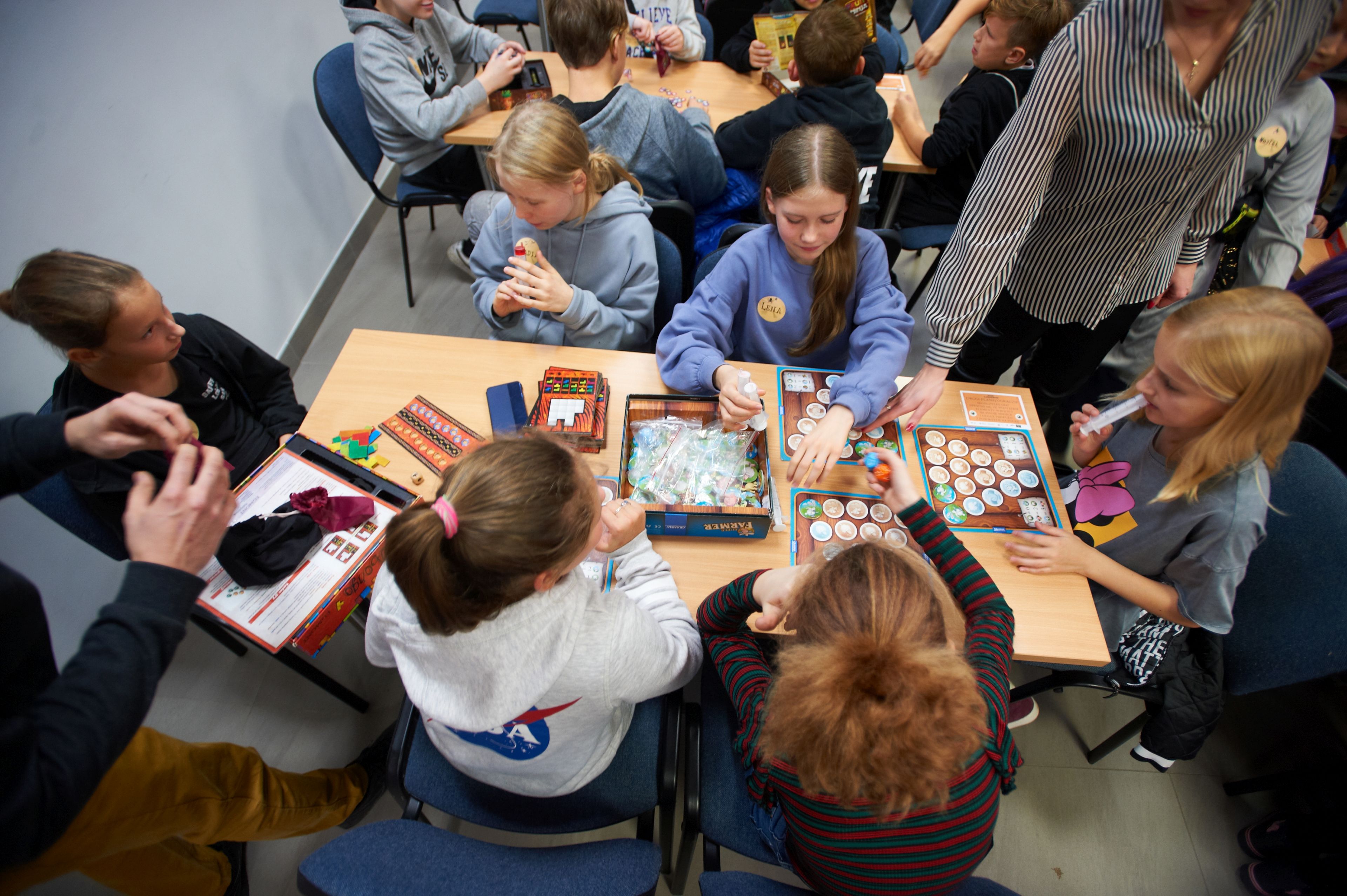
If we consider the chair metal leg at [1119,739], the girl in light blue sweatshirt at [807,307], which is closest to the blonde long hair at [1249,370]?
the girl in light blue sweatshirt at [807,307]

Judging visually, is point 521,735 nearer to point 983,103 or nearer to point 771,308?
point 771,308

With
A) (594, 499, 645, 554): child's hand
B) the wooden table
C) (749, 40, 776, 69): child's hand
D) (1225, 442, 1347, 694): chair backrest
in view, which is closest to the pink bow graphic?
the wooden table

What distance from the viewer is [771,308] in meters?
1.89

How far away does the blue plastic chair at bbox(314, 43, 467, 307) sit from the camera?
2.57 m

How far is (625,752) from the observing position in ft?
4.56

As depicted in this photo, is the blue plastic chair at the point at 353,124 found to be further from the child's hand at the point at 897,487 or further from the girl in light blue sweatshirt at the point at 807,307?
the child's hand at the point at 897,487

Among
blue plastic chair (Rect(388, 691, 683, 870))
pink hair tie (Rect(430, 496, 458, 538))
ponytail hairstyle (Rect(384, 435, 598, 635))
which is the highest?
pink hair tie (Rect(430, 496, 458, 538))

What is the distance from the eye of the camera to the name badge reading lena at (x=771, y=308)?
1876mm

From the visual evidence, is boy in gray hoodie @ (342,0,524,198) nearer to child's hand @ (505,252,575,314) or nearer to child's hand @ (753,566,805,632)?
child's hand @ (505,252,575,314)

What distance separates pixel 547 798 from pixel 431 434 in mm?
969

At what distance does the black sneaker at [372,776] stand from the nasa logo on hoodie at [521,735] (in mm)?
873

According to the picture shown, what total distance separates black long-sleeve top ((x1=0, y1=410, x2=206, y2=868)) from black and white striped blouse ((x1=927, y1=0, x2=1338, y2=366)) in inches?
68.9

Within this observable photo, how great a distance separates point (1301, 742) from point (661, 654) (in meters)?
2.40

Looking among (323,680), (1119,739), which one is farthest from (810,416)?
(323,680)
